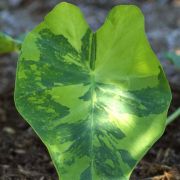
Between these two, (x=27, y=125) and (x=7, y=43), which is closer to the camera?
(x=7, y=43)

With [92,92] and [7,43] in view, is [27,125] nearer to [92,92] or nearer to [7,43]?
[7,43]

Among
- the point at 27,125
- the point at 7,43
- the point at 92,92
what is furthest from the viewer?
the point at 27,125

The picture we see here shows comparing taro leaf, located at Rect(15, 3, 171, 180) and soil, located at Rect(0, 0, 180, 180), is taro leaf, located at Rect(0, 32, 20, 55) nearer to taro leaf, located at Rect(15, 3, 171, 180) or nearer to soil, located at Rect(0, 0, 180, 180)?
taro leaf, located at Rect(15, 3, 171, 180)

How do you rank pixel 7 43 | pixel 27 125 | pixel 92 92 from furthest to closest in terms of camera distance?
1. pixel 27 125
2. pixel 7 43
3. pixel 92 92

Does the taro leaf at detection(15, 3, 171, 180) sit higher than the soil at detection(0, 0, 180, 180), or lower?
higher

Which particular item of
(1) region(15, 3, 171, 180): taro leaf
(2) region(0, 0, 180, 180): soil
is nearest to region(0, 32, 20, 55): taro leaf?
(1) region(15, 3, 171, 180): taro leaf

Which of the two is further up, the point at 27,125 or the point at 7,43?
the point at 7,43

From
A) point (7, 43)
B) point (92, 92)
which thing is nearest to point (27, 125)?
point (7, 43)

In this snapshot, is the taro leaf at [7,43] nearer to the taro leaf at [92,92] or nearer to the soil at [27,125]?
the taro leaf at [92,92]
